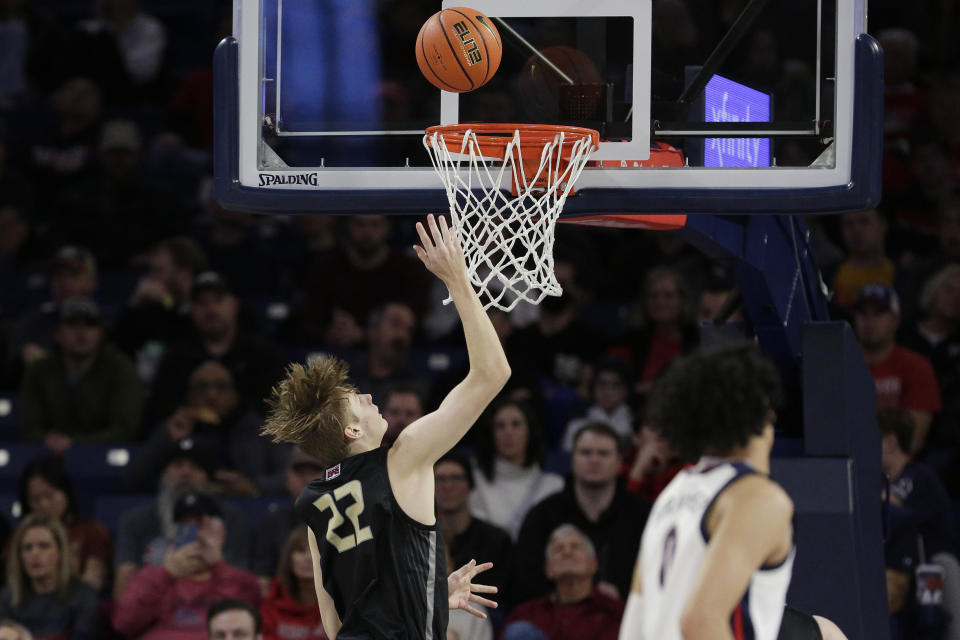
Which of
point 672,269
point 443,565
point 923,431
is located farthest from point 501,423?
point 443,565

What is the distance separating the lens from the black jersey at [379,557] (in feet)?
14.5

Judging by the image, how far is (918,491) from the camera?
738cm

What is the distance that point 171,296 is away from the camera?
32.6 feet

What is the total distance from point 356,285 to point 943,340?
3.47 m

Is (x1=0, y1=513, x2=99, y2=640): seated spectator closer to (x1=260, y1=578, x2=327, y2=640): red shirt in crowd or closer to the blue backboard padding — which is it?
(x1=260, y1=578, x2=327, y2=640): red shirt in crowd

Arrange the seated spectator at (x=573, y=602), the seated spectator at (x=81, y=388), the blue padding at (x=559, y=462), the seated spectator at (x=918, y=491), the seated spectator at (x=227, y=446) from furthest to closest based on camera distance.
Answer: the seated spectator at (x=81, y=388) < the seated spectator at (x=227, y=446) < the blue padding at (x=559, y=462) < the seated spectator at (x=918, y=491) < the seated spectator at (x=573, y=602)

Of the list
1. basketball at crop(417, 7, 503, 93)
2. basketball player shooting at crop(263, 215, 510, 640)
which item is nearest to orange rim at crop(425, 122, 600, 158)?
basketball at crop(417, 7, 503, 93)

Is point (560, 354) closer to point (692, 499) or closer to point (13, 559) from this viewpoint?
point (13, 559)

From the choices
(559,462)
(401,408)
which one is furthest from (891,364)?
(401,408)

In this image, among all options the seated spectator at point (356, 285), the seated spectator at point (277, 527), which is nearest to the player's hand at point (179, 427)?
the seated spectator at point (277, 527)

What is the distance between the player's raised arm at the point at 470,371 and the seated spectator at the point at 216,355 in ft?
15.0

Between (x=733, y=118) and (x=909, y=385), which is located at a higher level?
(x=733, y=118)

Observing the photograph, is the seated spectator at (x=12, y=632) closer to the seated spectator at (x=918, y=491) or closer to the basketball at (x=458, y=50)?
the basketball at (x=458, y=50)

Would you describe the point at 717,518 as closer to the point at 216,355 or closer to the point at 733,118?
the point at 733,118
